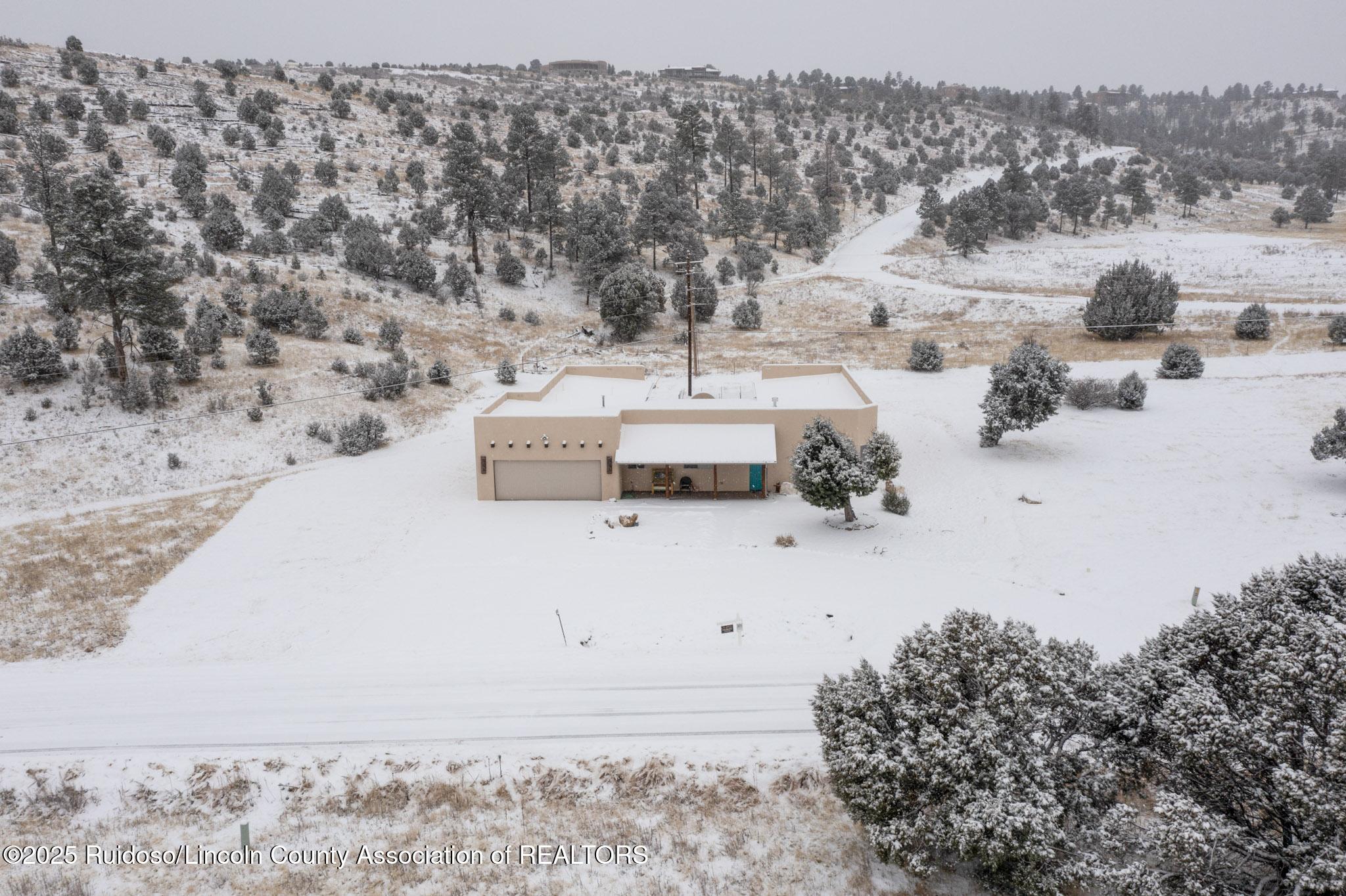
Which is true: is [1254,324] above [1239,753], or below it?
above

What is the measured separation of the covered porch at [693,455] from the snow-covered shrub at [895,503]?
4.71m

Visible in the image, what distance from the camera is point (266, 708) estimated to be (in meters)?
17.4

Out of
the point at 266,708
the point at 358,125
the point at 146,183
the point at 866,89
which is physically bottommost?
the point at 266,708

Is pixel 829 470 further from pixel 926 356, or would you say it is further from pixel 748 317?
pixel 748 317

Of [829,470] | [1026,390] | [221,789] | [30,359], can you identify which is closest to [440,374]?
[30,359]

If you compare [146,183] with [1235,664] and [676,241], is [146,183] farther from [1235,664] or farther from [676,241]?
[1235,664]

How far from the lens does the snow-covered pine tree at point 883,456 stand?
28484 mm

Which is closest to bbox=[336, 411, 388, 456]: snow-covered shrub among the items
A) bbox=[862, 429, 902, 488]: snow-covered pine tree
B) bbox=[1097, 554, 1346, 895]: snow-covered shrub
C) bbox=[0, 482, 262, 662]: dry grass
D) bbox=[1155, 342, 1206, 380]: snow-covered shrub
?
bbox=[0, 482, 262, 662]: dry grass

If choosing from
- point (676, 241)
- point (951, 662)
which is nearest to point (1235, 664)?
point (951, 662)

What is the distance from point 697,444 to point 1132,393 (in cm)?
2362

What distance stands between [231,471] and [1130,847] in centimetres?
3602

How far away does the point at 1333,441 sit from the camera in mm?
28078

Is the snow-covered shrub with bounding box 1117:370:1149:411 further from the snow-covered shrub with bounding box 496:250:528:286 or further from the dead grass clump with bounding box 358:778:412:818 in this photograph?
the snow-covered shrub with bounding box 496:250:528:286

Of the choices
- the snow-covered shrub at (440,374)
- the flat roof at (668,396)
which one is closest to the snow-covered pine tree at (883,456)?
the flat roof at (668,396)
